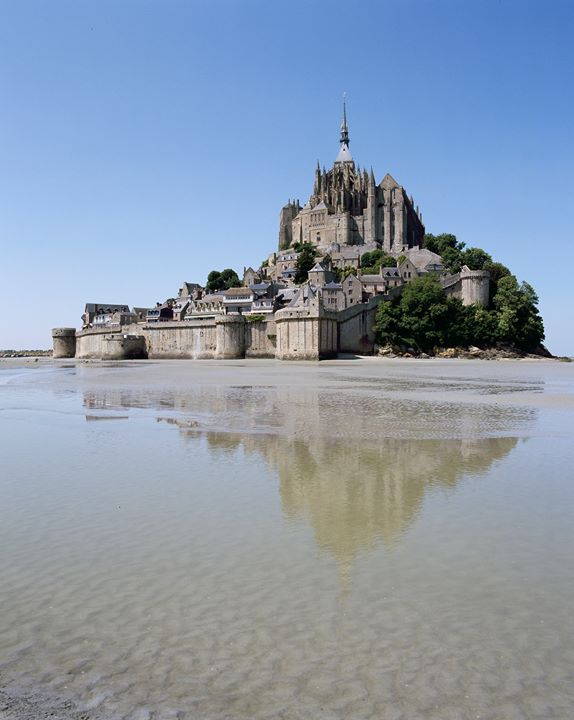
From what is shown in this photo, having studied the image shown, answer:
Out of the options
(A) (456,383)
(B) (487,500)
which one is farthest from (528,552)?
(A) (456,383)

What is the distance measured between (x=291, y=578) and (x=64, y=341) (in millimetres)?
86616

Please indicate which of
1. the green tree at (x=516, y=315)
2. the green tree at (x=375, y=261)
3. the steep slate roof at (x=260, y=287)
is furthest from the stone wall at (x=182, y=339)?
the green tree at (x=516, y=315)

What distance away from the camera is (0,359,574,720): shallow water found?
3.61 metres

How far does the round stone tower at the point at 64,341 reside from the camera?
281ft

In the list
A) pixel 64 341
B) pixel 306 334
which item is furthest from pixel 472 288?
pixel 64 341

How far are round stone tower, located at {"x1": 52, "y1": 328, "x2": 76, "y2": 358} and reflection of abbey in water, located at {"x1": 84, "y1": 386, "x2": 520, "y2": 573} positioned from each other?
67.4 m

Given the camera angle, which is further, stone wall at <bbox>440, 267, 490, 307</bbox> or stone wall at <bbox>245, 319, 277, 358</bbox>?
stone wall at <bbox>440, 267, 490, 307</bbox>

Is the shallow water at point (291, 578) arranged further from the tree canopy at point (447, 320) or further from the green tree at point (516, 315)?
the green tree at point (516, 315)

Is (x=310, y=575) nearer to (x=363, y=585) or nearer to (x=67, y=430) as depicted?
(x=363, y=585)

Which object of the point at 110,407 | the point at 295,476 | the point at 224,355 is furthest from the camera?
the point at 224,355

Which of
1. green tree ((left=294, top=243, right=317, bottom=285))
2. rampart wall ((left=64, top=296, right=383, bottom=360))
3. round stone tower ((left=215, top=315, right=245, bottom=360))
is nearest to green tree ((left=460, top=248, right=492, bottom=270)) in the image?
green tree ((left=294, top=243, right=317, bottom=285))

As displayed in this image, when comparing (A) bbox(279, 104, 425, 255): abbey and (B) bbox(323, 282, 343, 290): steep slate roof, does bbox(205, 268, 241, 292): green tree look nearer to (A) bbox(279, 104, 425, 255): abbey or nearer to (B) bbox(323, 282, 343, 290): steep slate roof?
A: (A) bbox(279, 104, 425, 255): abbey

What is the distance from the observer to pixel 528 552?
19.2 feet

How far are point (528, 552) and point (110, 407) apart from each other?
51.1 feet
